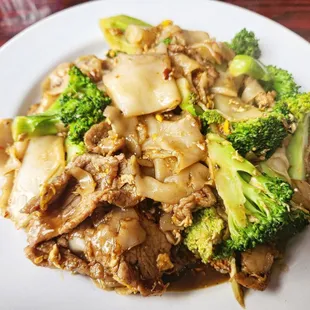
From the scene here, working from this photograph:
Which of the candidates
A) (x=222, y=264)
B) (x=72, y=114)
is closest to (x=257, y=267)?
(x=222, y=264)

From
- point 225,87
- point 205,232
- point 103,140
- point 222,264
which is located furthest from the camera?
point 225,87

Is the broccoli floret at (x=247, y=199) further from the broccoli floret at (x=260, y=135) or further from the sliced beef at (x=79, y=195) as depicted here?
the sliced beef at (x=79, y=195)

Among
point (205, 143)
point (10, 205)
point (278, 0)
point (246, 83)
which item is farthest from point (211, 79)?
point (278, 0)

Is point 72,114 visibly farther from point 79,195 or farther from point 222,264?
point 222,264

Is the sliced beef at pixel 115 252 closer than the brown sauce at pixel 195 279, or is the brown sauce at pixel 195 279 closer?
the sliced beef at pixel 115 252

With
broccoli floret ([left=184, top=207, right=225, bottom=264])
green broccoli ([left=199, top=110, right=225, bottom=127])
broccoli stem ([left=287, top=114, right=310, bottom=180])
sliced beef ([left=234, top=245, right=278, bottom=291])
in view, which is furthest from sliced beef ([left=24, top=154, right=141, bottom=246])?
broccoli stem ([left=287, top=114, right=310, bottom=180])

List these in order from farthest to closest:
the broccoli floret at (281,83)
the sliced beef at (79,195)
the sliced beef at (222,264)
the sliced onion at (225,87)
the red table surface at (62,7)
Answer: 1. the red table surface at (62,7)
2. the broccoli floret at (281,83)
3. the sliced onion at (225,87)
4. the sliced beef at (222,264)
5. the sliced beef at (79,195)

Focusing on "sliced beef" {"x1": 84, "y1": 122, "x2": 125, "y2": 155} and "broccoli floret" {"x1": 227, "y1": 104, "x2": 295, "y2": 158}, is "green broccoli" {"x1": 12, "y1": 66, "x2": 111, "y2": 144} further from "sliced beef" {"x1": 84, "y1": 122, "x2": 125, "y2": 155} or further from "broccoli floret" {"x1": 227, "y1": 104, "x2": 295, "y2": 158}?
"broccoli floret" {"x1": 227, "y1": 104, "x2": 295, "y2": 158}

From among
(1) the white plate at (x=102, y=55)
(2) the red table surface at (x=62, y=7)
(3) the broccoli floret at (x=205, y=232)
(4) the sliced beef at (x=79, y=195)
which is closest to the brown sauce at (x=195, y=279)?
(1) the white plate at (x=102, y=55)
